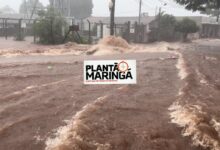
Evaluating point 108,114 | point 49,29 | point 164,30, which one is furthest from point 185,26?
point 108,114

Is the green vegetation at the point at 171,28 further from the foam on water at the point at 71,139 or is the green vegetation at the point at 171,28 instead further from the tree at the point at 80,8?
the tree at the point at 80,8

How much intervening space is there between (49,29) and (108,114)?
27.1 metres

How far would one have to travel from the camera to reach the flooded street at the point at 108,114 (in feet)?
24.8

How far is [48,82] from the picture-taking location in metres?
13.2

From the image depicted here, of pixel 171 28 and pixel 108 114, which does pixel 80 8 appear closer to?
pixel 171 28

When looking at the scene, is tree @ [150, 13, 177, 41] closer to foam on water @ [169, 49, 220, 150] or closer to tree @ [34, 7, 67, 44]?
tree @ [34, 7, 67, 44]

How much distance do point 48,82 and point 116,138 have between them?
5983mm

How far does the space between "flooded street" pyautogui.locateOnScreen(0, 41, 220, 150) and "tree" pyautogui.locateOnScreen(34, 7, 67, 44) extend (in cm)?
2124

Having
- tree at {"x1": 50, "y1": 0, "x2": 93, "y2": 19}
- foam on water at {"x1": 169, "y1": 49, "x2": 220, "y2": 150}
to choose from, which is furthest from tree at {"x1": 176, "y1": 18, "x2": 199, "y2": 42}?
tree at {"x1": 50, "y1": 0, "x2": 93, "y2": 19}

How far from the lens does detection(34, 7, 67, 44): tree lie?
3541 centimetres

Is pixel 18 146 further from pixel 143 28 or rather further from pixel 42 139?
pixel 143 28

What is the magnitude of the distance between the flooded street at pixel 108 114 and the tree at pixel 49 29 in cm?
2124

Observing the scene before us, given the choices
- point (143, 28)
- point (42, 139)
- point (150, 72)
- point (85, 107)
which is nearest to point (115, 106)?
point (85, 107)

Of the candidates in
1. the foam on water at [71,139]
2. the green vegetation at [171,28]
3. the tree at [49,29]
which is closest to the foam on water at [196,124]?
the foam on water at [71,139]
